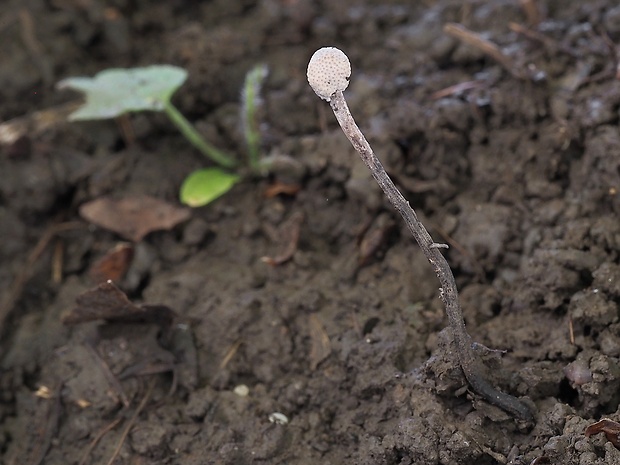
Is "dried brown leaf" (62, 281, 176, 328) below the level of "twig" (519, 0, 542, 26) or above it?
below

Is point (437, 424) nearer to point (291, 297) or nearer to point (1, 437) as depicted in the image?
point (291, 297)

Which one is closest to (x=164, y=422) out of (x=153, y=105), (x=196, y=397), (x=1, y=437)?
(x=196, y=397)

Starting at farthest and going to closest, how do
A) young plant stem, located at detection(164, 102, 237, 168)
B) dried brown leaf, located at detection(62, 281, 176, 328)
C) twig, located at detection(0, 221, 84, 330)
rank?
young plant stem, located at detection(164, 102, 237, 168) → twig, located at detection(0, 221, 84, 330) → dried brown leaf, located at detection(62, 281, 176, 328)

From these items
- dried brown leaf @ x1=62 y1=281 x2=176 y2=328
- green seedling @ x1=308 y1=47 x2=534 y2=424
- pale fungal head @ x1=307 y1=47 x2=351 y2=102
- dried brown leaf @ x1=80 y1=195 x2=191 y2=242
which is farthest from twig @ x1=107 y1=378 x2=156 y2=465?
pale fungal head @ x1=307 y1=47 x2=351 y2=102

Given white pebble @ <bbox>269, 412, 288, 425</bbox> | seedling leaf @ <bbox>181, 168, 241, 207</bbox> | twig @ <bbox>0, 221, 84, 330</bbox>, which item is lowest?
white pebble @ <bbox>269, 412, 288, 425</bbox>

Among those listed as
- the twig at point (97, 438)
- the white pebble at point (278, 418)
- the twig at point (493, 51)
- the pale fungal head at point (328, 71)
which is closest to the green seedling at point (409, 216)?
the pale fungal head at point (328, 71)

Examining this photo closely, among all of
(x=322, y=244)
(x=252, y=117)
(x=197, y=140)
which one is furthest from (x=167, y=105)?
(x=322, y=244)

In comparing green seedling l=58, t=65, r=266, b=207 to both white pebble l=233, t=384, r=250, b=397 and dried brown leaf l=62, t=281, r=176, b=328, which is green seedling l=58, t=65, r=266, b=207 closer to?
dried brown leaf l=62, t=281, r=176, b=328

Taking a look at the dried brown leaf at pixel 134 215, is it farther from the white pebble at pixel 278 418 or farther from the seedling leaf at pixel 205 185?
the white pebble at pixel 278 418
